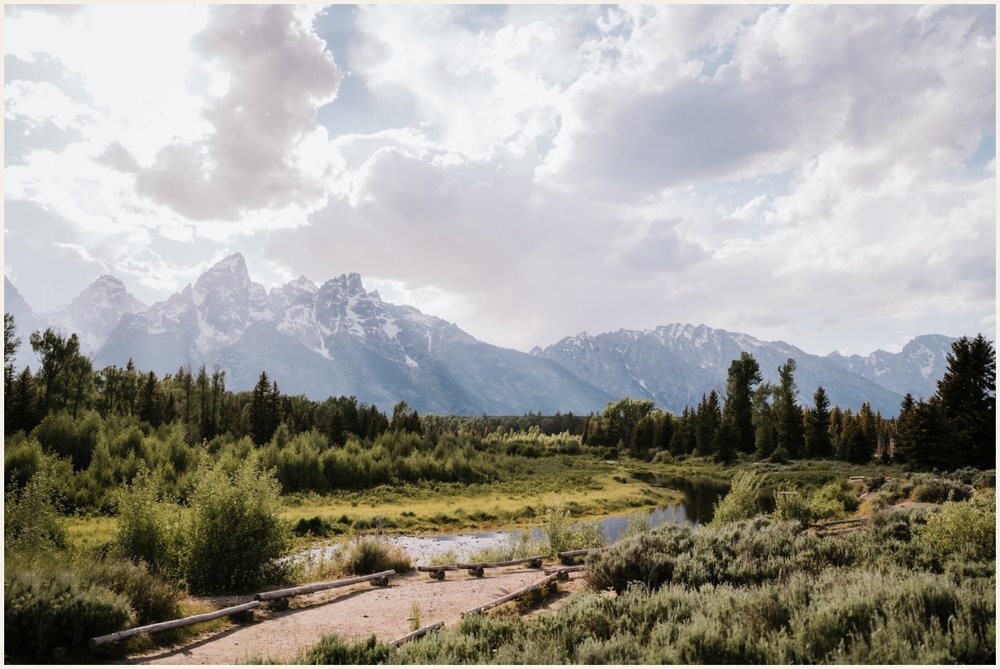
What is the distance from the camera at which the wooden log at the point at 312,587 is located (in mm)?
14445

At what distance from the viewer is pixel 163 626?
11297 millimetres

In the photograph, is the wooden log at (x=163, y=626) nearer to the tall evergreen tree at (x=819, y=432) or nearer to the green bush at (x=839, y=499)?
the green bush at (x=839, y=499)

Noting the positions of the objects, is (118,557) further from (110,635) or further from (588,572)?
(588,572)

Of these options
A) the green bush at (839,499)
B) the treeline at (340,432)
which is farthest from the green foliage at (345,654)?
the green bush at (839,499)

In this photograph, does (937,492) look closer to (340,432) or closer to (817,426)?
(817,426)

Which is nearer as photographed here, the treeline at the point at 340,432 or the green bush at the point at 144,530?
the green bush at the point at 144,530

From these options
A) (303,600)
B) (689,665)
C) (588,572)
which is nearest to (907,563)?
(588,572)

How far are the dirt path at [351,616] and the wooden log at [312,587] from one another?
0.27 m

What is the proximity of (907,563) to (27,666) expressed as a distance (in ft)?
58.3

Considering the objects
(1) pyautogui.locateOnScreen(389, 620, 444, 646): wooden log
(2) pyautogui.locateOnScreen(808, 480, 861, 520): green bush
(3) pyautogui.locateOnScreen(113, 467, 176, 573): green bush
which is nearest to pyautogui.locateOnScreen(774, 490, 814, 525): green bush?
(2) pyautogui.locateOnScreen(808, 480, 861, 520): green bush

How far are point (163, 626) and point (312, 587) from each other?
4.85 m

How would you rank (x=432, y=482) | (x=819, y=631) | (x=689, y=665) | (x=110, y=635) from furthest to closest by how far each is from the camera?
(x=432, y=482), (x=110, y=635), (x=819, y=631), (x=689, y=665)

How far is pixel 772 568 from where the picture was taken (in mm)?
13766

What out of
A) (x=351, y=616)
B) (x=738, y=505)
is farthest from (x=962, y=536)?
(x=351, y=616)
